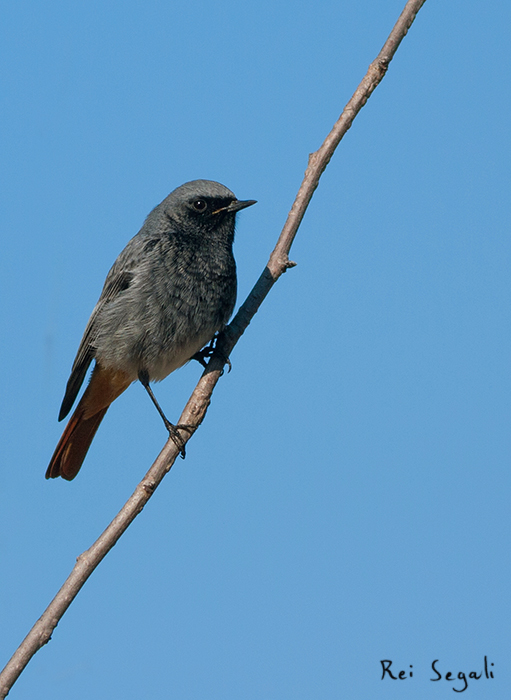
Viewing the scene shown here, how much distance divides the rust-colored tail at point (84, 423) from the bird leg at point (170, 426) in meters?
0.19

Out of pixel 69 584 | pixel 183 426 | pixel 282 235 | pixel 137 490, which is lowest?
pixel 69 584

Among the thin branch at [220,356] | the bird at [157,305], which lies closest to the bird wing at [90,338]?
the bird at [157,305]

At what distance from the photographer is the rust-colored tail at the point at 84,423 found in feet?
19.8

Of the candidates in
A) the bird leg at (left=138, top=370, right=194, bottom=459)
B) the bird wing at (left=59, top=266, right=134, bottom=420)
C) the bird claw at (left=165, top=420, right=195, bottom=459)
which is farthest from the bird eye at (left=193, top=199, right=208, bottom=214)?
the bird claw at (left=165, top=420, right=195, bottom=459)

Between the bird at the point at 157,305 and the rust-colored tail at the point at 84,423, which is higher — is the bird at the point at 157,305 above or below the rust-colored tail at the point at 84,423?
above

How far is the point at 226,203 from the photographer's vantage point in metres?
5.81

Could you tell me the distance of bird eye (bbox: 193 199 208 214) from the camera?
5.82 meters

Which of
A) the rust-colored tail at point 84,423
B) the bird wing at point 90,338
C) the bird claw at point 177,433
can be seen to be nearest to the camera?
the bird claw at point 177,433

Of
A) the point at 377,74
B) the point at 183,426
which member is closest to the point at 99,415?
the point at 183,426

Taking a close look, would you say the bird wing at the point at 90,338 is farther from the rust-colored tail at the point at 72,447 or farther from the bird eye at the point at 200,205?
the bird eye at the point at 200,205

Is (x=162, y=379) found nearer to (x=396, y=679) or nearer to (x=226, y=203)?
(x=226, y=203)

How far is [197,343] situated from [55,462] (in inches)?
62.8

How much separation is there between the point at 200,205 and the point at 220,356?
1568 mm

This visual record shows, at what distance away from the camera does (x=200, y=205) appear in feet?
19.1
